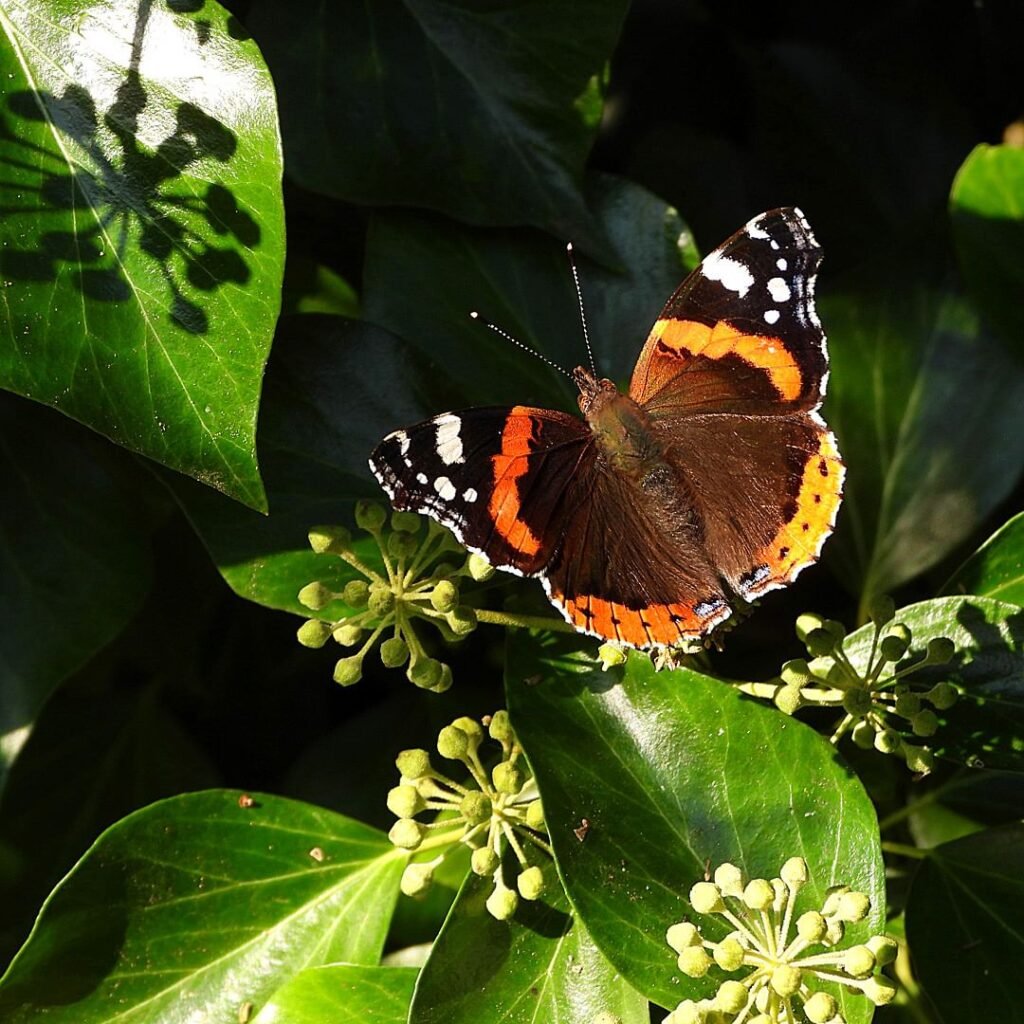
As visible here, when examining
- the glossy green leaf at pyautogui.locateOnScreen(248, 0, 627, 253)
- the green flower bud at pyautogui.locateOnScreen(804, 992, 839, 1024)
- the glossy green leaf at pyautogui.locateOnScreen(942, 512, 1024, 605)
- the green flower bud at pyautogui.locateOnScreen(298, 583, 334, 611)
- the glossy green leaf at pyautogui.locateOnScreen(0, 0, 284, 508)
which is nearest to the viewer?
the green flower bud at pyautogui.locateOnScreen(804, 992, 839, 1024)

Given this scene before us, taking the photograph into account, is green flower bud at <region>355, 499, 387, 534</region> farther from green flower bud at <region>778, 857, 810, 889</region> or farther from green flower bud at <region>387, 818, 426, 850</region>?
green flower bud at <region>778, 857, 810, 889</region>

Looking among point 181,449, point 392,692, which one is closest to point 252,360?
point 181,449

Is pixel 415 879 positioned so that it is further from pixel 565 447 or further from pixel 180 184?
pixel 180 184

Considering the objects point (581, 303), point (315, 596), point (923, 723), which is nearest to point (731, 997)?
point (923, 723)

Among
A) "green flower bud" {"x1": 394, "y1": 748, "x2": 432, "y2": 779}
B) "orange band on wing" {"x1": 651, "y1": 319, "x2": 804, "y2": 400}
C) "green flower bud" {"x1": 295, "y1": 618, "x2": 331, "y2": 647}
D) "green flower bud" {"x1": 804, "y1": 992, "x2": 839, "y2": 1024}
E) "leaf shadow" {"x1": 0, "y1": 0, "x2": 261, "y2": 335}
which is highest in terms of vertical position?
"leaf shadow" {"x1": 0, "y1": 0, "x2": 261, "y2": 335}

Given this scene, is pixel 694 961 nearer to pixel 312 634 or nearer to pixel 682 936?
pixel 682 936

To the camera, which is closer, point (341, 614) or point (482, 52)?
point (341, 614)

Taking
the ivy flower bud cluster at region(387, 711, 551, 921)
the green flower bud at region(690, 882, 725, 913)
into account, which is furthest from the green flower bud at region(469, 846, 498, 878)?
the green flower bud at region(690, 882, 725, 913)
